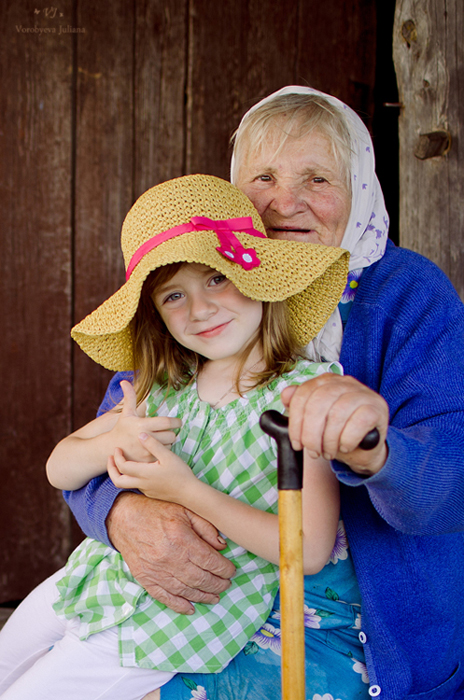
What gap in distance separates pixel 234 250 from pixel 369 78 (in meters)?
A: 1.50

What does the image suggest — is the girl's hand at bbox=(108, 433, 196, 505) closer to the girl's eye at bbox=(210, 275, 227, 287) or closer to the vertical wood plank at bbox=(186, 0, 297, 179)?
the girl's eye at bbox=(210, 275, 227, 287)

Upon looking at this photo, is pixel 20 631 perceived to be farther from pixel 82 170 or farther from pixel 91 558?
pixel 82 170

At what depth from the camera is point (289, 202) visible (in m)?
1.53

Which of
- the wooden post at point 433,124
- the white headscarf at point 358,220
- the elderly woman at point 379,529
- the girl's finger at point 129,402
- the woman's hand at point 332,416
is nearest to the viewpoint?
the woman's hand at point 332,416

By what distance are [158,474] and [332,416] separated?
0.47 metres

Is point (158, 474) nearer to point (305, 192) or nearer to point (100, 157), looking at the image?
point (305, 192)

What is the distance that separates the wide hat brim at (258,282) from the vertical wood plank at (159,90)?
44.1 inches

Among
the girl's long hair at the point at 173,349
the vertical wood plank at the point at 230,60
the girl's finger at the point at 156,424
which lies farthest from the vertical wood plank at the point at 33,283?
the girl's finger at the point at 156,424

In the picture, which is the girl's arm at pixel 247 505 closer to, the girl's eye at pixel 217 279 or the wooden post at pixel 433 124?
the girl's eye at pixel 217 279

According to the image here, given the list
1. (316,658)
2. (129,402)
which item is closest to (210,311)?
(129,402)

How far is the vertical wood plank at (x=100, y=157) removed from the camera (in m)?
2.32

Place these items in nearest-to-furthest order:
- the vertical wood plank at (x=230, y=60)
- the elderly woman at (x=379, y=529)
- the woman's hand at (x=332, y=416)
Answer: the woman's hand at (x=332, y=416) → the elderly woman at (x=379, y=529) → the vertical wood plank at (x=230, y=60)

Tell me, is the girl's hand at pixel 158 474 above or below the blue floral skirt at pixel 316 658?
above

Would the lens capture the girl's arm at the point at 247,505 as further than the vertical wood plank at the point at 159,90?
No
